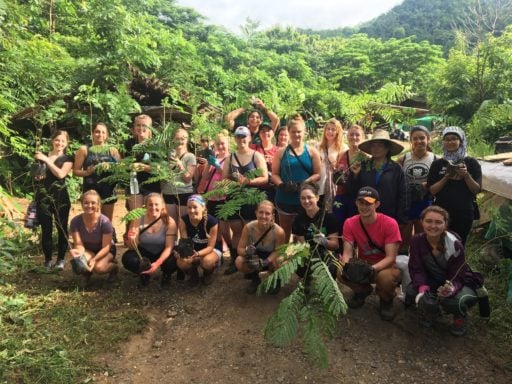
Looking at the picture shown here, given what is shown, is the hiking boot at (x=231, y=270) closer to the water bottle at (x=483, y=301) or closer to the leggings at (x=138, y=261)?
the leggings at (x=138, y=261)

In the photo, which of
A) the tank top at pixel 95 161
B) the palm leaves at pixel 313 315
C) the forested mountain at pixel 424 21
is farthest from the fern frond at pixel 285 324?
the forested mountain at pixel 424 21

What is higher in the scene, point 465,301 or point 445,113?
point 445,113

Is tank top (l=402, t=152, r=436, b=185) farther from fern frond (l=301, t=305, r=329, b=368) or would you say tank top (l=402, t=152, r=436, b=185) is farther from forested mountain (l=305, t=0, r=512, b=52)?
forested mountain (l=305, t=0, r=512, b=52)

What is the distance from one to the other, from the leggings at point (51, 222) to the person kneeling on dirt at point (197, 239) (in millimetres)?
1684

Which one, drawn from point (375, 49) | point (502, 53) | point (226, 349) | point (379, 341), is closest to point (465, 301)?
point (379, 341)

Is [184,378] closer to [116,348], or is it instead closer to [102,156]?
[116,348]

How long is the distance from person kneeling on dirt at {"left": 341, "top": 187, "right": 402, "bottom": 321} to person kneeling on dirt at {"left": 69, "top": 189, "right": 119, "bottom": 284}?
9.05 feet

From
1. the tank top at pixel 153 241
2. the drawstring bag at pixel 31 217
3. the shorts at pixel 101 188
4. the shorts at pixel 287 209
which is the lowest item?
the tank top at pixel 153 241

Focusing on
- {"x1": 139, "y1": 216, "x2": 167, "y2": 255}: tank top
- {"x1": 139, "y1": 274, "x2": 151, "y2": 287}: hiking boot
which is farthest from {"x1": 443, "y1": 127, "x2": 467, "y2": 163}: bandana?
{"x1": 139, "y1": 274, "x2": 151, "y2": 287}: hiking boot

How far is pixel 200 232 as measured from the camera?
4578mm

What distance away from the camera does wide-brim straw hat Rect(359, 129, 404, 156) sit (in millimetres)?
4121

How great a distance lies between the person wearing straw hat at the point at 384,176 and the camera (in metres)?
4.04

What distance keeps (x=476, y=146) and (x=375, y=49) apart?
114 feet

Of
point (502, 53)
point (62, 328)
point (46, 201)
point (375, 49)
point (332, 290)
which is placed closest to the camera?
point (332, 290)
